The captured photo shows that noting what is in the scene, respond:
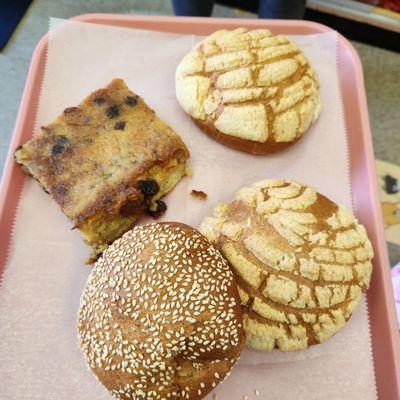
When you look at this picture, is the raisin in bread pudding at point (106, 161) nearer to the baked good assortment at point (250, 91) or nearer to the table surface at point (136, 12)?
the baked good assortment at point (250, 91)

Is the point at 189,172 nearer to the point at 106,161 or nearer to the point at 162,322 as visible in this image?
the point at 106,161

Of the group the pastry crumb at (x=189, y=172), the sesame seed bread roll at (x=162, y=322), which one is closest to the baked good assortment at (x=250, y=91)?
the pastry crumb at (x=189, y=172)

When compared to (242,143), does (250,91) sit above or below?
above

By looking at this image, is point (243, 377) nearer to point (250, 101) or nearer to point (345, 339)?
point (345, 339)

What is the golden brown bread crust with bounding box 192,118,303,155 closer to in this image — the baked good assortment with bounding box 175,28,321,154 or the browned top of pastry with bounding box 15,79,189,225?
the baked good assortment with bounding box 175,28,321,154

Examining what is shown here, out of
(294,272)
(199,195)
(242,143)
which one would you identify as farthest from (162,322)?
(242,143)

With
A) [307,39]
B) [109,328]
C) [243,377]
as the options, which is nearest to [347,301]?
[243,377]
